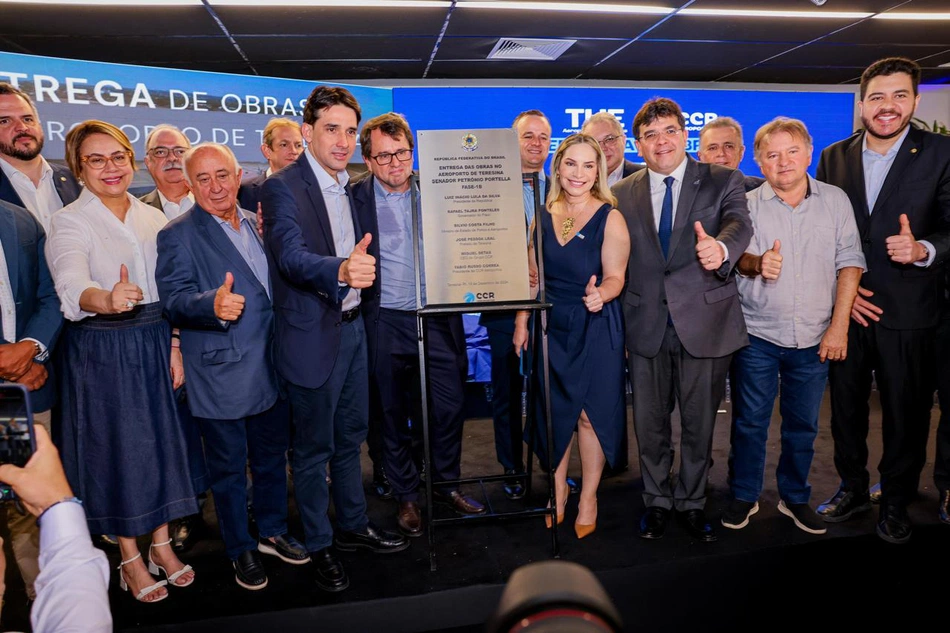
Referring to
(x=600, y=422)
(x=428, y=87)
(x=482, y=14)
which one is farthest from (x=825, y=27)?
(x=600, y=422)

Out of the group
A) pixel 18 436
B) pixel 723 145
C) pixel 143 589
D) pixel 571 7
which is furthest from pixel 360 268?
pixel 571 7

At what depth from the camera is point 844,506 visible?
9.13 ft

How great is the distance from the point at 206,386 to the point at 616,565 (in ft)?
5.55

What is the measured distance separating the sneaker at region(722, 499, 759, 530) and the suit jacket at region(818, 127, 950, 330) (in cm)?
97

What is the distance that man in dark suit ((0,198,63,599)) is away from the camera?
2189 millimetres

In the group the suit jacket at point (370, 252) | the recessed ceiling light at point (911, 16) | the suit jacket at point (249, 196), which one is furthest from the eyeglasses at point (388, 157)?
the recessed ceiling light at point (911, 16)

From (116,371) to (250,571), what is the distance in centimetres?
89

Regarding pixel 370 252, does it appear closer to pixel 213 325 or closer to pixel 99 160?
pixel 213 325

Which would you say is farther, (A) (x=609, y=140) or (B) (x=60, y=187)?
(A) (x=609, y=140)

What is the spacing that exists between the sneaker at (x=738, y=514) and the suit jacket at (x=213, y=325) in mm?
2015

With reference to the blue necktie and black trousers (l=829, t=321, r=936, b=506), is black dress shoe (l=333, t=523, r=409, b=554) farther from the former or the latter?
black trousers (l=829, t=321, r=936, b=506)

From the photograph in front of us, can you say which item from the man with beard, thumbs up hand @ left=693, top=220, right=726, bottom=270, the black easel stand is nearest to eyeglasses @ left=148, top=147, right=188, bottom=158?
the man with beard

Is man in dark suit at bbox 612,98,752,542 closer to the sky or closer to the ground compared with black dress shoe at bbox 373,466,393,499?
closer to the sky

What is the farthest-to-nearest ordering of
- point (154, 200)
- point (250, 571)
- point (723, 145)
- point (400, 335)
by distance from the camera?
point (723, 145)
point (154, 200)
point (400, 335)
point (250, 571)
